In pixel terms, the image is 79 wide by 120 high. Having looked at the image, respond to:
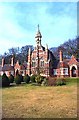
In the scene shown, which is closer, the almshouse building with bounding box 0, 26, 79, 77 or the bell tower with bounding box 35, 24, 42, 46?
the almshouse building with bounding box 0, 26, 79, 77

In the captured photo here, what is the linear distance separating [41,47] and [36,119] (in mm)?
47228

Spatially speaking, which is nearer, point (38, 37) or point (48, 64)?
point (48, 64)

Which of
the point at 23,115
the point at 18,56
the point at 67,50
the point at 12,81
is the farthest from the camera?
the point at 18,56

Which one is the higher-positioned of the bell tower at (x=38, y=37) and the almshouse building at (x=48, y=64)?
the bell tower at (x=38, y=37)

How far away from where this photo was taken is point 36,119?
10.4m

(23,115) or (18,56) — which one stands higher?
(18,56)

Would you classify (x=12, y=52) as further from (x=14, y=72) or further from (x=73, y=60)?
(x=73, y=60)

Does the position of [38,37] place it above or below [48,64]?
above

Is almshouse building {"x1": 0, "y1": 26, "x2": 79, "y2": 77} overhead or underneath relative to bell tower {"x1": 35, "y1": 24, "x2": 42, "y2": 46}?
underneath

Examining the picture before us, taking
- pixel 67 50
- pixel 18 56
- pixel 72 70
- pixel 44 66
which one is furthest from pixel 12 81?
pixel 18 56

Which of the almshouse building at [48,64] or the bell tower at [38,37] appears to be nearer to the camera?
the almshouse building at [48,64]

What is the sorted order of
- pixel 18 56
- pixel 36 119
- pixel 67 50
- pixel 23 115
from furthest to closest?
pixel 18 56, pixel 67 50, pixel 23 115, pixel 36 119

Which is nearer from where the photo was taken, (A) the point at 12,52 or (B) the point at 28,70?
(B) the point at 28,70

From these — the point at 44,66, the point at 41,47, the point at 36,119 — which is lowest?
the point at 36,119
